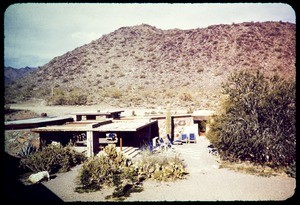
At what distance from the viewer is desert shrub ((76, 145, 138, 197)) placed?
1231 cm

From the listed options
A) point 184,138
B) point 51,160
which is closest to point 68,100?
point 184,138

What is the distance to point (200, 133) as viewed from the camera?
987 inches

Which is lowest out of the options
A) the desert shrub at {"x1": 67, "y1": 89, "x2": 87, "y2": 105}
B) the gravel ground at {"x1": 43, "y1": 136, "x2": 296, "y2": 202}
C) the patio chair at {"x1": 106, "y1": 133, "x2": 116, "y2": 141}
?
the gravel ground at {"x1": 43, "y1": 136, "x2": 296, "y2": 202}

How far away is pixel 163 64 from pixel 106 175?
1517 inches

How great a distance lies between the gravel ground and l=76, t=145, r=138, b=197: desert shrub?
542 millimetres

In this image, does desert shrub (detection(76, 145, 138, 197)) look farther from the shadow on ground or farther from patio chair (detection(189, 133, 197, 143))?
patio chair (detection(189, 133, 197, 143))

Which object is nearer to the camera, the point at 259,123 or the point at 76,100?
the point at 259,123

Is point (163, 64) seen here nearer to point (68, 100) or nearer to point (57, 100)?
point (68, 100)

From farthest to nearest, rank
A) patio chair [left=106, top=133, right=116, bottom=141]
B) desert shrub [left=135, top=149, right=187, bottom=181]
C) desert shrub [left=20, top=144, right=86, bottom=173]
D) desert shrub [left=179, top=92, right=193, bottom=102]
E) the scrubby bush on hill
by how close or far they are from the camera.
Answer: desert shrub [left=179, top=92, right=193, bottom=102]
patio chair [left=106, top=133, right=116, bottom=141]
desert shrub [left=20, top=144, right=86, bottom=173]
desert shrub [left=135, top=149, right=187, bottom=181]
the scrubby bush on hill

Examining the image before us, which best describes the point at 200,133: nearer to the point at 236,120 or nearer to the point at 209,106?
the point at 209,106

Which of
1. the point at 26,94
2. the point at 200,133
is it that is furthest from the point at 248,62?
the point at 26,94

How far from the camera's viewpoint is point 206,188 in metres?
11.6

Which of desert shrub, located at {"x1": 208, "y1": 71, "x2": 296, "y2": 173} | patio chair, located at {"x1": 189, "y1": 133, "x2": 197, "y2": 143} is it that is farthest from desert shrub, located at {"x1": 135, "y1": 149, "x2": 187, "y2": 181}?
patio chair, located at {"x1": 189, "y1": 133, "x2": 197, "y2": 143}

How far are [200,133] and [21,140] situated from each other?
15.4 meters
